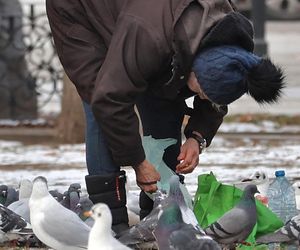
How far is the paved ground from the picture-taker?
13882mm

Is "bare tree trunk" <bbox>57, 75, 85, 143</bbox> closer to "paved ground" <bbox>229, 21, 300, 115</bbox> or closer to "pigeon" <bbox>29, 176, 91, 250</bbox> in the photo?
"paved ground" <bbox>229, 21, 300, 115</bbox>

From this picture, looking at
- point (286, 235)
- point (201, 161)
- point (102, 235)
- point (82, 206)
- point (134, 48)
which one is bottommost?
point (201, 161)

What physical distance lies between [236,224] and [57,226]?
842mm

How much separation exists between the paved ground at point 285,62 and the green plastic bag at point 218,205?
9.48 feet

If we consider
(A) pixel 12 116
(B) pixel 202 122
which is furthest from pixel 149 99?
(A) pixel 12 116

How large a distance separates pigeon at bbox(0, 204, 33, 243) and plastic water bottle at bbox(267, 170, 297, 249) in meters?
1.32

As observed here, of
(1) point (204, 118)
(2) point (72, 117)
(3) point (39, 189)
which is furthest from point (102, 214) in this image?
(2) point (72, 117)

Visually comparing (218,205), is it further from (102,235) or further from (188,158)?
(102,235)

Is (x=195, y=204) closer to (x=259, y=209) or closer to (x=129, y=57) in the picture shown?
(x=259, y=209)

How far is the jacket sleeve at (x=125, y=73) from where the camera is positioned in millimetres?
5789

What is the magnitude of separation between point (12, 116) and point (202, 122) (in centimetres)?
748

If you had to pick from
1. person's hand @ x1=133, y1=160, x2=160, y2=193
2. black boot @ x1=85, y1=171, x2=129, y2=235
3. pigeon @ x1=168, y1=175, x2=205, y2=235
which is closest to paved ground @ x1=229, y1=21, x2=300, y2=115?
black boot @ x1=85, y1=171, x2=129, y2=235

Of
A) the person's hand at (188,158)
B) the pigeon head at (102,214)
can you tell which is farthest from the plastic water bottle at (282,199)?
the pigeon head at (102,214)

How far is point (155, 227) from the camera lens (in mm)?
5961
